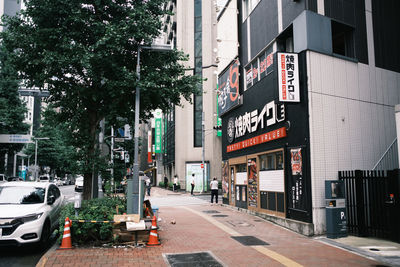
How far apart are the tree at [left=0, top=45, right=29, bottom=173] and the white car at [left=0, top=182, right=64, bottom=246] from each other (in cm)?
2200

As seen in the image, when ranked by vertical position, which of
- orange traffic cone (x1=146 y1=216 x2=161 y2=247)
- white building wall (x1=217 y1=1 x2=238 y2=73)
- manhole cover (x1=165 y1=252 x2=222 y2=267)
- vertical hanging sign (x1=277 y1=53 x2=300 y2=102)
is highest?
white building wall (x1=217 y1=1 x2=238 y2=73)

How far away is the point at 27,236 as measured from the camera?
25.8 ft

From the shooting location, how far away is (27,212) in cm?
819

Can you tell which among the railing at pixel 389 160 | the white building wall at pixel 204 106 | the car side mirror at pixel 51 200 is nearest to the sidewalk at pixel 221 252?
the car side mirror at pixel 51 200

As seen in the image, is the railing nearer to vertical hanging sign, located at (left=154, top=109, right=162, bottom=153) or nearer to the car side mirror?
the car side mirror

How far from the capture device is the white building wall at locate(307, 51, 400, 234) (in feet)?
35.2

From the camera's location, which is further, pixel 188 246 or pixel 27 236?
pixel 188 246

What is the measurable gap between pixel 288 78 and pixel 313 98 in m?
1.04

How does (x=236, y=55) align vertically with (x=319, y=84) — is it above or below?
above

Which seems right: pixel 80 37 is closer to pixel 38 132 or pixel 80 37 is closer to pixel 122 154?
pixel 122 154

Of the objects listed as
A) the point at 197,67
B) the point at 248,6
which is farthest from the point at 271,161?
the point at 197,67

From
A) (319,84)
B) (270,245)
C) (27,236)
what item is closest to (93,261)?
(27,236)

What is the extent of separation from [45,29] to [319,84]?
8.78 meters

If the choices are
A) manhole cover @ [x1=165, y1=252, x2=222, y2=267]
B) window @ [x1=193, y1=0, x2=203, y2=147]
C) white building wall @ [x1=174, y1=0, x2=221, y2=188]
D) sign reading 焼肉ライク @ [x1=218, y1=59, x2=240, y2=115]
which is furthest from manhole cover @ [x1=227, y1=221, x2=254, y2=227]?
window @ [x1=193, y1=0, x2=203, y2=147]
